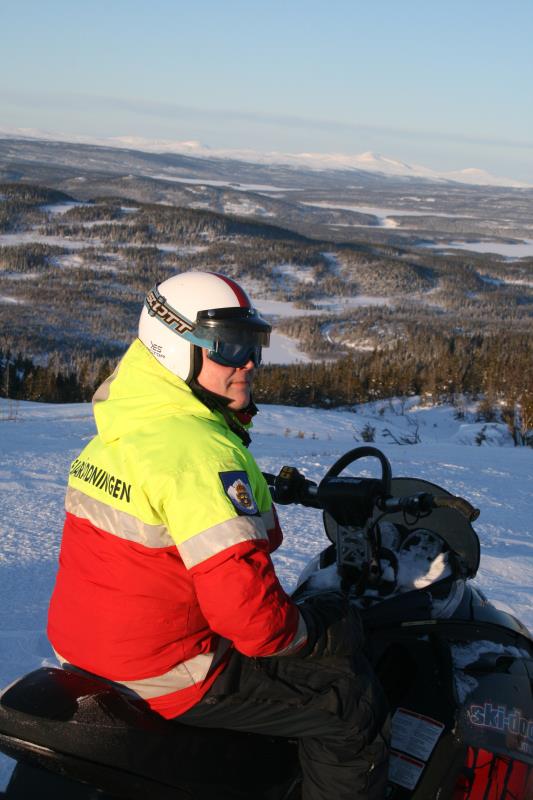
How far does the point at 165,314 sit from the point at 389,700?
4.41 ft

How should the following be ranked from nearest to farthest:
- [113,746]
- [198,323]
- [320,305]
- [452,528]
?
[113,746] → [198,323] → [452,528] → [320,305]

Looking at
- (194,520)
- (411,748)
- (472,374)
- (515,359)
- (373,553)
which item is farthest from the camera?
(515,359)

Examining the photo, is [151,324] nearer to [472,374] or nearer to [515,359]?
[472,374]

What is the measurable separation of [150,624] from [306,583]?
2.49 feet

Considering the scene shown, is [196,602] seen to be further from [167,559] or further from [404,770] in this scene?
[404,770]

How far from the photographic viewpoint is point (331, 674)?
2211mm

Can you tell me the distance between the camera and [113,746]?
85.1 inches

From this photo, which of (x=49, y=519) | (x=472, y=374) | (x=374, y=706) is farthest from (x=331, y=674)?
(x=472, y=374)

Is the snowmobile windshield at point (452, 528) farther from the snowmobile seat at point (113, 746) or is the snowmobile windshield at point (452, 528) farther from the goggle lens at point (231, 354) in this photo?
the snowmobile seat at point (113, 746)

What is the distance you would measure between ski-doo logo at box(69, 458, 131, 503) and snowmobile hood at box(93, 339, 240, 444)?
94 millimetres

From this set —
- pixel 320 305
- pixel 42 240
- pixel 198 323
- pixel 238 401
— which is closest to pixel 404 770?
pixel 238 401

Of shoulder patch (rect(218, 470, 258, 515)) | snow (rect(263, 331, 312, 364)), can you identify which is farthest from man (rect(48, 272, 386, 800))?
snow (rect(263, 331, 312, 364))

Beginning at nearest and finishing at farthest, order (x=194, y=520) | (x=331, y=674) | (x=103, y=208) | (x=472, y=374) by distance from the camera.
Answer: (x=194, y=520)
(x=331, y=674)
(x=472, y=374)
(x=103, y=208)

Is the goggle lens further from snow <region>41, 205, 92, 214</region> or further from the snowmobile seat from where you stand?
snow <region>41, 205, 92, 214</region>
